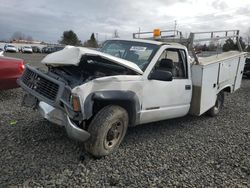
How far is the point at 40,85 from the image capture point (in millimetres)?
4152

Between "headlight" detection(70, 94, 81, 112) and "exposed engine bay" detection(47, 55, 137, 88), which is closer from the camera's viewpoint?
"headlight" detection(70, 94, 81, 112)

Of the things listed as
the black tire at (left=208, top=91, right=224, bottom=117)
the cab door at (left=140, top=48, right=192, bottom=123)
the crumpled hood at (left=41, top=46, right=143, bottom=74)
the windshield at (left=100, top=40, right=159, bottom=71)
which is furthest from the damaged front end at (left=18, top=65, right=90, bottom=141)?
the black tire at (left=208, top=91, right=224, bottom=117)

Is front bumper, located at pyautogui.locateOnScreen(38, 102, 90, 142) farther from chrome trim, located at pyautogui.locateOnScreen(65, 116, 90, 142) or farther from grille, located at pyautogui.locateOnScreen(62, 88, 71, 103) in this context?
grille, located at pyautogui.locateOnScreen(62, 88, 71, 103)

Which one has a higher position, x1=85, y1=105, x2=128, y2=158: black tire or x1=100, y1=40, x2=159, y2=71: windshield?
x1=100, y1=40, x2=159, y2=71: windshield

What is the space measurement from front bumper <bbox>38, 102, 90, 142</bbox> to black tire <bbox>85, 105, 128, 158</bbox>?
164 mm

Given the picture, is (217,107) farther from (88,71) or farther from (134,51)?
(88,71)

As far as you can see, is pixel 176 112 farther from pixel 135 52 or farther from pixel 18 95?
pixel 18 95

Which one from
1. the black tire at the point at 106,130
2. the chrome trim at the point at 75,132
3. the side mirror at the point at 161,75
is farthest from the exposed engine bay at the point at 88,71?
the chrome trim at the point at 75,132

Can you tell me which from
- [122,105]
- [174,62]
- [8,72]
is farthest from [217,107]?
[8,72]

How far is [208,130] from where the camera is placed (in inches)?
230

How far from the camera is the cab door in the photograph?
180 inches

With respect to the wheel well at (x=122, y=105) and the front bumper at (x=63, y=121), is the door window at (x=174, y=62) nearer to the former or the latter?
the wheel well at (x=122, y=105)

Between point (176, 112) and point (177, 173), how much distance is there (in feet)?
5.61

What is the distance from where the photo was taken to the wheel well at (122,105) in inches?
158
